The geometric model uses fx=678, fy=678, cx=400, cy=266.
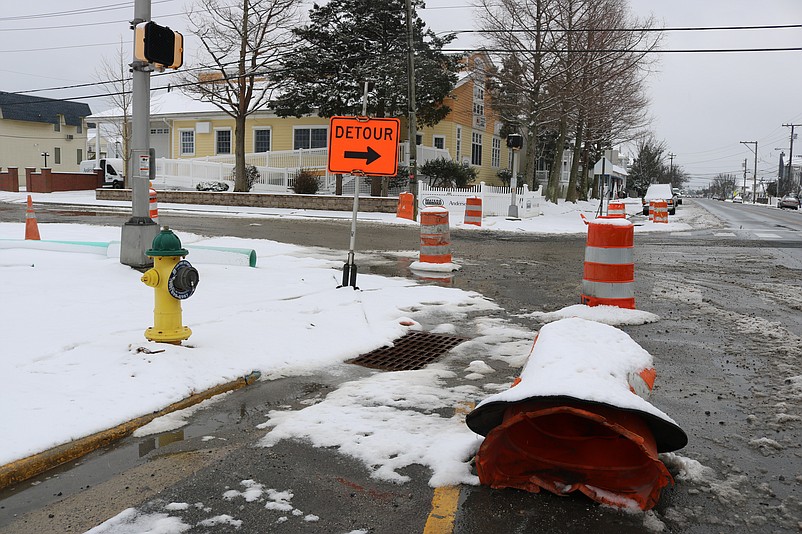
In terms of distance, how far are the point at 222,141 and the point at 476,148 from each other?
16.8 m

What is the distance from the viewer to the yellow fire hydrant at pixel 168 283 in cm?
552

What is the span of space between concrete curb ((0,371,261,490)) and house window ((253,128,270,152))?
3713cm

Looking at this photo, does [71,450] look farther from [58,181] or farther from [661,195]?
[58,181]

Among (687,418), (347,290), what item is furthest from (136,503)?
(347,290)

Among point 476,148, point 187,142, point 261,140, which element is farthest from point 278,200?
point 476,148

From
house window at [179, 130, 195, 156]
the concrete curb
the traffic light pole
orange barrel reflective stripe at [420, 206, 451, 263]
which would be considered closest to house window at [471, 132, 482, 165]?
house window at [179, 130, 195, 156]

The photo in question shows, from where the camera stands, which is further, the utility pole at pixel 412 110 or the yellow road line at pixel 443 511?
the utility pole at pixel 412 110

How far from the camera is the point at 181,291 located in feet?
18.2

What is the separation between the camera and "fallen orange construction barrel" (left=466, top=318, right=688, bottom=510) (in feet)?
10.9

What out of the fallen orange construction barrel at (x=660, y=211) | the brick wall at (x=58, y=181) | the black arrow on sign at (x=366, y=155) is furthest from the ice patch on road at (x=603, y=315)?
the brick wall at (x=58, y=181)

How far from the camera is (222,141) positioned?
4150 centimetres

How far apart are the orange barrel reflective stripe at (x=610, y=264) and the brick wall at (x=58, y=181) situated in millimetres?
38119

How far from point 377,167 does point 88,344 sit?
4.33 m

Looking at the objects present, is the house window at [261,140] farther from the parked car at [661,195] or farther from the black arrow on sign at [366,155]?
the black arrow on sign at [366,155]
